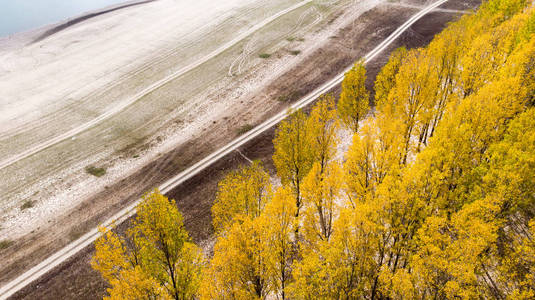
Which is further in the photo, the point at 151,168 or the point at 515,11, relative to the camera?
the point at 515,11

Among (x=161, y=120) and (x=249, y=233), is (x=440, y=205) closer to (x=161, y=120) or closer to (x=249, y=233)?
(x=249, y=233)

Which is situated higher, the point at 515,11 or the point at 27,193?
the point at 515,11

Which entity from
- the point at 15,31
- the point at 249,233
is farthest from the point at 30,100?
the point at 249,233

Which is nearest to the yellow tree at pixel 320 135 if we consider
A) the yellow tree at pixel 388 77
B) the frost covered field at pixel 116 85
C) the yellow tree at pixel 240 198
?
the yellow tree at pixel 240 198

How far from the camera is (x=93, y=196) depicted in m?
40.2

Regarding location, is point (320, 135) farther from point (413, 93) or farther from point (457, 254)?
point (457, 254)

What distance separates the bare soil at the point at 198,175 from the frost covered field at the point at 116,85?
2603mm

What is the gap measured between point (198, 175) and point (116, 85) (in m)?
30.4

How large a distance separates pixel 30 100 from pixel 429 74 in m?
63.8

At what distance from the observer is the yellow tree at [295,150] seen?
2988 centimetres

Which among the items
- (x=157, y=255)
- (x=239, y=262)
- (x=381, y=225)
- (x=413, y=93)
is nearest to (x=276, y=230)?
(x=239, y=262)

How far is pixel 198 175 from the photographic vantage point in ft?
138

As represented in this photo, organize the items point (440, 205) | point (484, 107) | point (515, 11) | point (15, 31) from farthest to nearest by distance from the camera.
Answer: point (15, 31) < point (515, 11) < point (484, 107) < point (440, 205)

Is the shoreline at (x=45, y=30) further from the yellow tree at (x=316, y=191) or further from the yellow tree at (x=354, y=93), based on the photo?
the yellow tree at (x=316, y=191)
